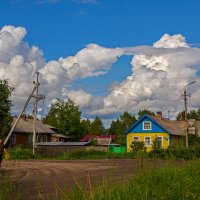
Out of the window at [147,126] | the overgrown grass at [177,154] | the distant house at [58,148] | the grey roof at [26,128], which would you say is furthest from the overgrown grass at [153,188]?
the grey roof at [26,128]

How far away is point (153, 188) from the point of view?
8344 mm

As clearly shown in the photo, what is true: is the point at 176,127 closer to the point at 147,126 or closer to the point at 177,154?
the point at 147,126

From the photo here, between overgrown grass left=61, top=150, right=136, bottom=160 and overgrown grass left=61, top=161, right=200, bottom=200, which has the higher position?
overgrown grass left=61, top=150, right=136, bottom=160

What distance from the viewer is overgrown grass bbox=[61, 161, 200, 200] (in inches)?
227

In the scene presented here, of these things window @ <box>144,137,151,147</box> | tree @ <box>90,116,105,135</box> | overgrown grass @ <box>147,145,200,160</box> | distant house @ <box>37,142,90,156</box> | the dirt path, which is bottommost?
the dirt path

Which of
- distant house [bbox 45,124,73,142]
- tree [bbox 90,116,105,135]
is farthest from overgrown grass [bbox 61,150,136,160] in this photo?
tree [bbox 90,116,105,135]

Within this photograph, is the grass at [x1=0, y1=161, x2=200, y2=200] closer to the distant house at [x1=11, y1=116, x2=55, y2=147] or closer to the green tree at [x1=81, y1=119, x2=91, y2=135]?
the distant house at [x1=11, y1=116, x2=55, y2=147]

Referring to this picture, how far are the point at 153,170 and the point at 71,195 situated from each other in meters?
4.45

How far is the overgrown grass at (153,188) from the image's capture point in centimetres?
577

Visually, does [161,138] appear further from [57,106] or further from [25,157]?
[57,106]

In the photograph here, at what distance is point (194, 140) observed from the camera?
5294cm

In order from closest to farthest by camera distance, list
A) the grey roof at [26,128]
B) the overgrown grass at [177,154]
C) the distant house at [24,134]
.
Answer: the overgrown grass at [177,154] → the distant house at [24,134] → the grey roof at [26,128]

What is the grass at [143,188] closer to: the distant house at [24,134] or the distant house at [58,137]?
the distant house at [24,134]

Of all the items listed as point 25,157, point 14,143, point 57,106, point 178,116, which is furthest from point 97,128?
point 25,157
